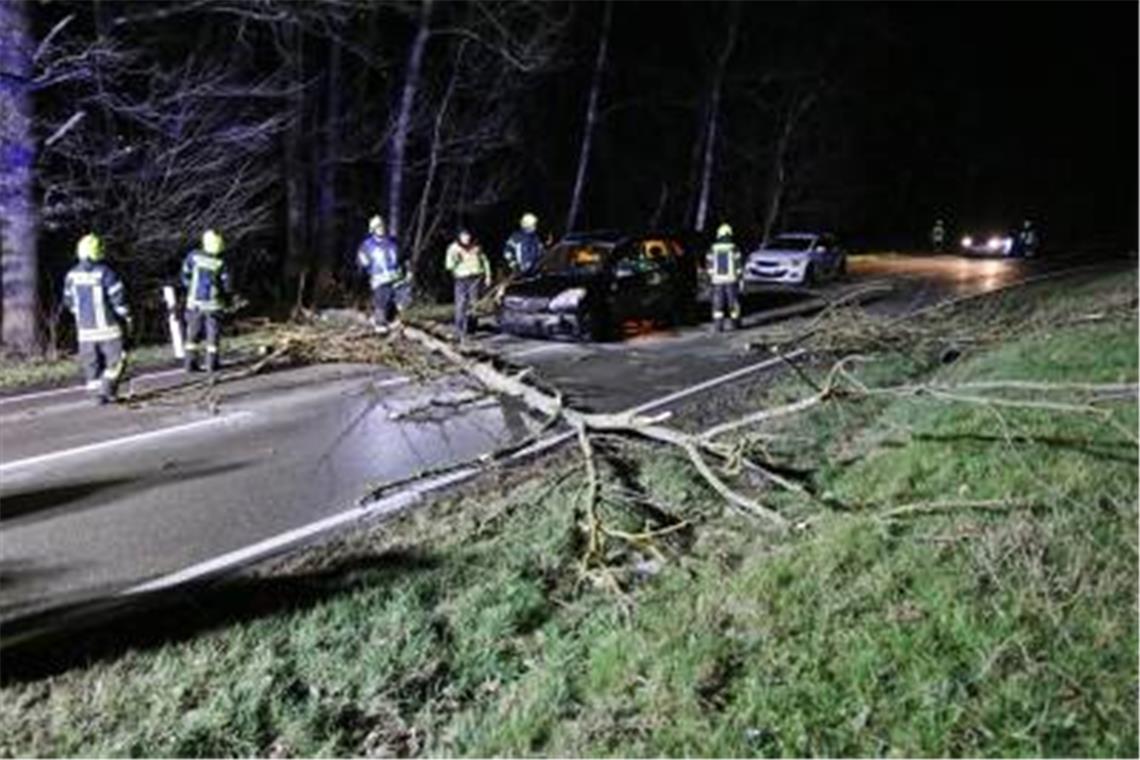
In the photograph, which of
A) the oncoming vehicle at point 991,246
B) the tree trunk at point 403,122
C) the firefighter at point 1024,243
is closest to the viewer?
the tree trunk at point 403,122

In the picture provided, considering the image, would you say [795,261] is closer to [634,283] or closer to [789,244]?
[789,244]

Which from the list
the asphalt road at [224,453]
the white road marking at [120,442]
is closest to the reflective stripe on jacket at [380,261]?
the asphalt road at [224,453]

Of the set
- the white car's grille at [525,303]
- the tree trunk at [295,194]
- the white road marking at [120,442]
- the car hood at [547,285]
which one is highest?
the tree trunk at [295,194]

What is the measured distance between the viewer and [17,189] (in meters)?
17.0

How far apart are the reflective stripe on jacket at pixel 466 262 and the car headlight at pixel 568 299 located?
153 centimetres

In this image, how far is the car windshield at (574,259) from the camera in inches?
743

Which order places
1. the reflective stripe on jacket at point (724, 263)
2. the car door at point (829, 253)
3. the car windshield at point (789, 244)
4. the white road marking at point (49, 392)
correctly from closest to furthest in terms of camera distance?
1. the white road marking at point (49, 392)
2. the reflective stripe on jacket at point (724, 263)
3. the car windshield at point (789, 244)
4. the car door at point (829, 253)

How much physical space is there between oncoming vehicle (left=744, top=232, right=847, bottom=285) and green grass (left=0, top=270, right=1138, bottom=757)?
2105 centimetres

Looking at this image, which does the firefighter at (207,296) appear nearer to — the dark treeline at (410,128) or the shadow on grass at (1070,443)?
the dark treeline at (410,128)

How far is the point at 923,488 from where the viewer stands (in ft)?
29.3

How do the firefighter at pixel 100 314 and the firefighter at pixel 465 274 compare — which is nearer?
the firefighter at pixel 100 314

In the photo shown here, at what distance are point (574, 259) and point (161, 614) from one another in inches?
529

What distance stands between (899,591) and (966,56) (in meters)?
70.9

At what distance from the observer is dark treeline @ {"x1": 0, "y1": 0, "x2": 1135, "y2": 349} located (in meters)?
18.8
